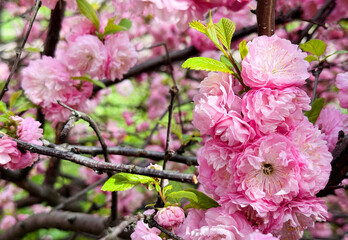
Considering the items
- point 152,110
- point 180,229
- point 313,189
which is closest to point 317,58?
point 313,189

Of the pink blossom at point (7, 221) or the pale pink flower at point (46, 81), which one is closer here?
the pale pink flower at point (46, 81)

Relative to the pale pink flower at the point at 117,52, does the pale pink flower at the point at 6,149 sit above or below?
below

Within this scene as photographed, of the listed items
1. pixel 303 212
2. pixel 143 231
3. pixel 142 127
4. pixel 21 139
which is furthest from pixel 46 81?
pixel 142 127

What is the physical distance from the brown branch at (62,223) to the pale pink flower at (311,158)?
40.7 inches

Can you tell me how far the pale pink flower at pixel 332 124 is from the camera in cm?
89

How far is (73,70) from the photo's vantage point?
137 centimetres

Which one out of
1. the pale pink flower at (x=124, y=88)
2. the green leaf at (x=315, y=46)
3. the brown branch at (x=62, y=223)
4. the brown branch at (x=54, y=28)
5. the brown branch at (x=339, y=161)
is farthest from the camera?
the pale pink flower at (x=124, y=88)

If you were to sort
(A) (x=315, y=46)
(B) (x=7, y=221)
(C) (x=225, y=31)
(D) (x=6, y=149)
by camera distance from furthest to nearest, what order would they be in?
(B) (x=7, y=221), (A) (x=315, y=46), (D) (x=6, y=149), (C) (x=225, y=31)

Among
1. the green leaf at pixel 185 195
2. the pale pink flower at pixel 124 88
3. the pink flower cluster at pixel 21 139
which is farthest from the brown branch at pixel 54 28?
the pale pink flower at pixel 124 88

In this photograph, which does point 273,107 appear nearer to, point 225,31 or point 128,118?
point 225,31

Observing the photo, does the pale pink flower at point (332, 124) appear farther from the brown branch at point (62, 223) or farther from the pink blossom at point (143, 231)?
the brown branch at point (62, 223)

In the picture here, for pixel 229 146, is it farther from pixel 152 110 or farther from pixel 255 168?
pixel 152 110

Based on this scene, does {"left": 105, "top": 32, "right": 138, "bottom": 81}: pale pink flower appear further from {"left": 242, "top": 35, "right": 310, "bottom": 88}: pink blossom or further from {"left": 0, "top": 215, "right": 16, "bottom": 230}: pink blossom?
{"left": 0, "top": 215, "right": 16, "bottom": 230}: pink blossom

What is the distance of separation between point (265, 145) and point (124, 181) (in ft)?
1.07
